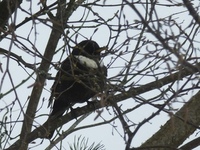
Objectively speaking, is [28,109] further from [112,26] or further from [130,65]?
[130,65]

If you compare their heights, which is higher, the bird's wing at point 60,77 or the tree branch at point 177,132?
the bird's wing at point 60,77

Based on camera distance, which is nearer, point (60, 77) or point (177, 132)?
point (60, 77)

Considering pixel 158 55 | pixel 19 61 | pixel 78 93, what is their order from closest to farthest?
pixel 158 55 < pixel 19 61 < pixel 78 93

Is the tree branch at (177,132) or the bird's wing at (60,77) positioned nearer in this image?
the bird's wing at (60,77)

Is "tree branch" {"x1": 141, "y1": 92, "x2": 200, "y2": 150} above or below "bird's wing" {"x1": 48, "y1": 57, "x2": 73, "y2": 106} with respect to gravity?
below

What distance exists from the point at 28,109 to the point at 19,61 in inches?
20.3

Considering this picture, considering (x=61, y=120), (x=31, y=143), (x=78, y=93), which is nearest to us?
(x=31, y=143)

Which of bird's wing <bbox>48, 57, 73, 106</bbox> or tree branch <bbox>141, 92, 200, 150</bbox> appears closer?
bird's wing <bbox>48, 57, 73, 106</bbox>

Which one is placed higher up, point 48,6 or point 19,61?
point 48,6

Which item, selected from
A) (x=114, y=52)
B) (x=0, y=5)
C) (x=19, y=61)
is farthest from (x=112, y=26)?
(x=0, y=5)

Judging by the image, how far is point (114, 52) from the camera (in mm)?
2779

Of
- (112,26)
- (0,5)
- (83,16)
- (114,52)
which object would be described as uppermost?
(0,5)

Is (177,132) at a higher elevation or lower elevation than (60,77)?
lower

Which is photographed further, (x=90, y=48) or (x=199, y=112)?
(x=90, y=48)
